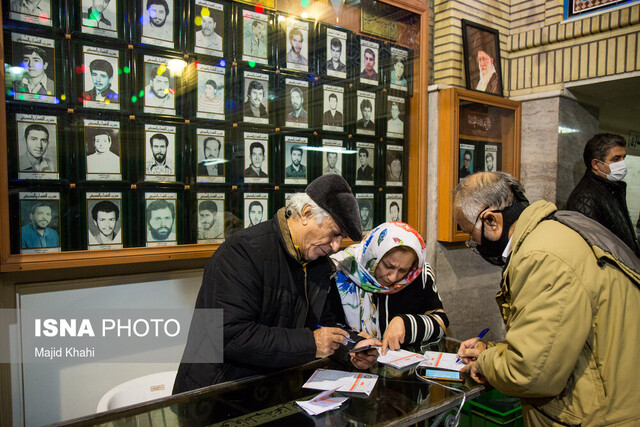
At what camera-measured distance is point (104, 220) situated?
259cm

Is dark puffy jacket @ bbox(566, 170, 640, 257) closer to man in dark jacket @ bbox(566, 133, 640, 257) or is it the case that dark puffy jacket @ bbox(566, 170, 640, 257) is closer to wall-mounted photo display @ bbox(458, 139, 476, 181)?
man in dark jacket @ bbox(566, 133, 640, 257)

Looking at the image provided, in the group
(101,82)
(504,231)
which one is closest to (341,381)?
(504,231)

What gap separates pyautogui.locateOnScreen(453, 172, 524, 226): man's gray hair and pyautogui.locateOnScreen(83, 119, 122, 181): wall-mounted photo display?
1962mm

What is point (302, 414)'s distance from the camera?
160 centimetres

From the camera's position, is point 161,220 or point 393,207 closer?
point 161,220

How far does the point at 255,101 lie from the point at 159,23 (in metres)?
0.77

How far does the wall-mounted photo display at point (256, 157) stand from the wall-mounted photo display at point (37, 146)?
1163 millimetres

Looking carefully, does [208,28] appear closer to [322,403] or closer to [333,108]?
[333,108]

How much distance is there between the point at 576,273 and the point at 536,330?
0.79 feet

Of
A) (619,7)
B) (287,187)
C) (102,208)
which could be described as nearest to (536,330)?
(287,187)

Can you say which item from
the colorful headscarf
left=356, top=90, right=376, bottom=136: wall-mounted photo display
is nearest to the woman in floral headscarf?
the colorful headscarf

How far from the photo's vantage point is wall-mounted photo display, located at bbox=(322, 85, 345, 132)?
11.4ft

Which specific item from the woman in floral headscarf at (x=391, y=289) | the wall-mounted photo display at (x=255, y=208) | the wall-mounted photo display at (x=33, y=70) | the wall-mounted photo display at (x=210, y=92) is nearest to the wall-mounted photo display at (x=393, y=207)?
the wall-mounted photo display at (x=255, y=208)

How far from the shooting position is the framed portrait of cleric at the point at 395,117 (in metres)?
3.92
